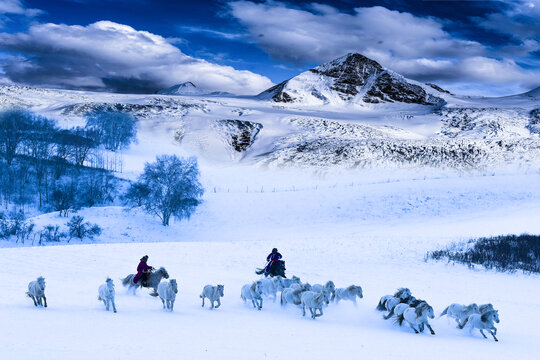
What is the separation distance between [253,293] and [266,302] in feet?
4.61

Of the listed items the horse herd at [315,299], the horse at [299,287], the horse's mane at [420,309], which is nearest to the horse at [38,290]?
the horse herd at [315,299]

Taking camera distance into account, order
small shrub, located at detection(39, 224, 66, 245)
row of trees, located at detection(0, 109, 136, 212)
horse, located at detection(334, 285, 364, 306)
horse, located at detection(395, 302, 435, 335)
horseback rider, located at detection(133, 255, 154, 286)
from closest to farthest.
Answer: horse, located at detection(395, 302, 435, 335), horse, located at detection(334, 285, 364, 306), horseback rider, located at detection(133, 255, 154, 286), small shrub, located at detection(39, 224, 66, 245), row of trees, located at detection(0, 109, 136, 212)

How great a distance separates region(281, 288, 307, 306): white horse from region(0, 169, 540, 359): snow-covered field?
1.29ft

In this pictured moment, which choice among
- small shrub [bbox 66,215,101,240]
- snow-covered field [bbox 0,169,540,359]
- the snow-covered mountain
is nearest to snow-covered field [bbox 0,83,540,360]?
snow-covered field [bbox 0,169,540,359]

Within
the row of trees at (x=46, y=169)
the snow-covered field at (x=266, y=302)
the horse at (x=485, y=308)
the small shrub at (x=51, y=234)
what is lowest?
the small shrub at (x=51, y=234)

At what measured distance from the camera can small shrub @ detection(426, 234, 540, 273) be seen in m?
25.5

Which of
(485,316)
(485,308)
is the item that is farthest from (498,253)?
(485,316)

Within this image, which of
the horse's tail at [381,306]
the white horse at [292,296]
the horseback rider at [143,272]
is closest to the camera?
the horse's tail at [381,306]

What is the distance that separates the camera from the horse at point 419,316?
42.7 ft

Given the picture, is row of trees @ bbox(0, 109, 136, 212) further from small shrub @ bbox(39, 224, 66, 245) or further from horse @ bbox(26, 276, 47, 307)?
horse @ bbox(26, 276, 47, 307)

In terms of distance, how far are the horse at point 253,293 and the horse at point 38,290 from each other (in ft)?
22.7

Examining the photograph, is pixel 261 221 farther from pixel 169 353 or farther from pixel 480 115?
pixel 480 115

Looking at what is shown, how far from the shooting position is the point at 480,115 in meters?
160

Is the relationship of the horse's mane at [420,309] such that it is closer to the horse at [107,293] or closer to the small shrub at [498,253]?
the horse at [107,293]
